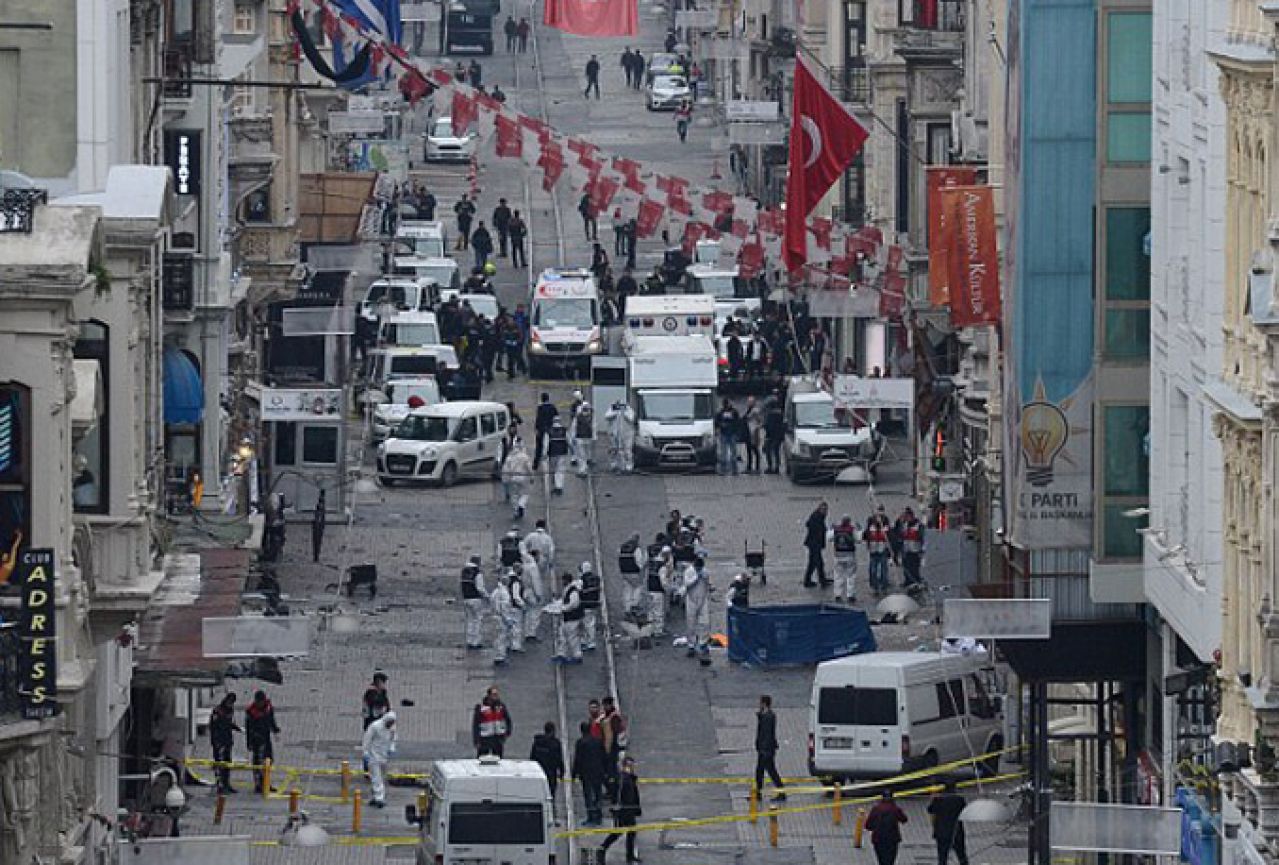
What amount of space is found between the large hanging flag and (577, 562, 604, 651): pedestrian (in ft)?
53.9

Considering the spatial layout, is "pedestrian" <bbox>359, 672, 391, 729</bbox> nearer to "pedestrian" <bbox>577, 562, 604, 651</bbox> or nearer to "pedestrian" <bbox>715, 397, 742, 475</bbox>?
"pedestrian" <bbox>577, 562, 604, 651</bbox>

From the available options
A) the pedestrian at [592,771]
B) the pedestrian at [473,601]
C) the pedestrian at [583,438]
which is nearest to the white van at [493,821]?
the pedestrian at [592,771]

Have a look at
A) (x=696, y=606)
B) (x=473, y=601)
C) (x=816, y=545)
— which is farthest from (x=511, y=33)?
(x=696, y=606)

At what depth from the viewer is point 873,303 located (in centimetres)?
10825

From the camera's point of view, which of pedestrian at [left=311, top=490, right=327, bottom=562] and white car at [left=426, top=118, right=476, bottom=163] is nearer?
pedestrian at [left=311, top=490, right=327, bottom=562]

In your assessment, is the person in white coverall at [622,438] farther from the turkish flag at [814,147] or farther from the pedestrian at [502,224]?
the pedestrian at [502,224]

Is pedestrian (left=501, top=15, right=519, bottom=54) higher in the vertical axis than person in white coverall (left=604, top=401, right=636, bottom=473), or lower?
higher

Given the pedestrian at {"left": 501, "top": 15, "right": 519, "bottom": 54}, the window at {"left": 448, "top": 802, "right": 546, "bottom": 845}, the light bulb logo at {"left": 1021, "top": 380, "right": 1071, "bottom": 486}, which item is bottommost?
the window at {"left": 448, "top": 802, "right": 546, "bottom": 845}

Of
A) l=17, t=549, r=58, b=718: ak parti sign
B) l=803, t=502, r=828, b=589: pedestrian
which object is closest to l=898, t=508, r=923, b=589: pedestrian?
l=803, t=502, r=828, b=589: pedestrian

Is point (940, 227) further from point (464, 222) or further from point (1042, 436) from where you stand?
point (464, 222)

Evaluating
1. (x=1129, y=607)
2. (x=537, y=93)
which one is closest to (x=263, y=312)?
(x=1129, y=607)

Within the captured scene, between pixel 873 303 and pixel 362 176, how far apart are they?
14.9 metres

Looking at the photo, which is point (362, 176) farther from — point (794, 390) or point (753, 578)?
point (753, 578)

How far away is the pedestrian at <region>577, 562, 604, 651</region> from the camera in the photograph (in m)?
88.7
